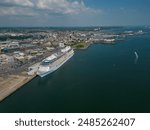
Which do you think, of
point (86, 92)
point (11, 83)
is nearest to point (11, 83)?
point (11, 83)

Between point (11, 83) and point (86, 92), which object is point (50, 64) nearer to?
point (11, 83)

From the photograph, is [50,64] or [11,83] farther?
[50,64]

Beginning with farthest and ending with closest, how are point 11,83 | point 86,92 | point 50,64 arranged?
point 50,64
point 11,83
point 86,92

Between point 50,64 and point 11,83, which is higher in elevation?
point 50,64

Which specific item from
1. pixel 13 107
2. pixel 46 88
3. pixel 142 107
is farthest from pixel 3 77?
pixel 142 107

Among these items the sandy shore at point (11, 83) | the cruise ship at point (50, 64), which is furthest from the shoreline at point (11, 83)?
the cruise ship at point (50, 64)

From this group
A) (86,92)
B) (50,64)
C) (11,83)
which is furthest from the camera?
(50,64)

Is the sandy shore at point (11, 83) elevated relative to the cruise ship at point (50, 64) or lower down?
lower down

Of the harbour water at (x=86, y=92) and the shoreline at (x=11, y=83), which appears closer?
the harbour water at (x=86, y=92)

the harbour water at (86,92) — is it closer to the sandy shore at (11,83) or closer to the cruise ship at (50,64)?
the sandy shore at (11,83)

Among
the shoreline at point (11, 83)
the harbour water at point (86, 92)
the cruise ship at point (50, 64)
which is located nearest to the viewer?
the harbour water at point (86, 92)
